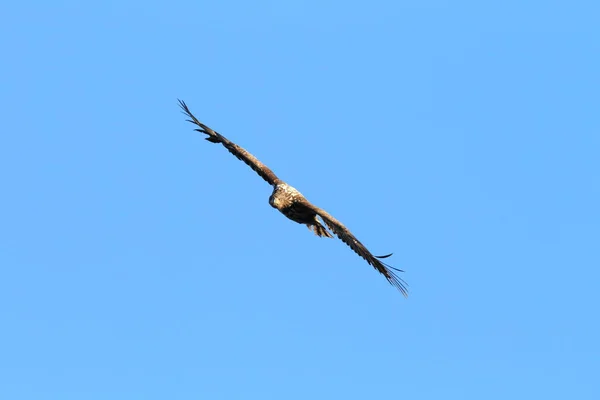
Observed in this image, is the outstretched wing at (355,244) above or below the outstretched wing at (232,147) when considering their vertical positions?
below

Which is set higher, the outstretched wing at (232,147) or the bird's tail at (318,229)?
the outstretched wing at (232,147)

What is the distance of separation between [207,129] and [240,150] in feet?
3.77

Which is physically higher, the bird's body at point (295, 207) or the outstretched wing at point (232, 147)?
the outstretched wing at point (232, 147)

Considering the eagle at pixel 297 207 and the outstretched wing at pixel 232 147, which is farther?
the outstretched wing at pixel 232 147

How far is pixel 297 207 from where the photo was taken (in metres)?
26.3

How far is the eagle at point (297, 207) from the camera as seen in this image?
926 inches

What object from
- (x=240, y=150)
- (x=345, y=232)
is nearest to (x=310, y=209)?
(x=345, y=232)

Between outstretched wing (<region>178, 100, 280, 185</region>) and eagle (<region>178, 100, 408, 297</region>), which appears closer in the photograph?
eagle (<region>178, 100, 408, 297</region>)

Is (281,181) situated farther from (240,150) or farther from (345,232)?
(345,232)

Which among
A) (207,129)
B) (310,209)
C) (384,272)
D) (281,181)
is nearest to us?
(384,272)

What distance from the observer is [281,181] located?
27828mm

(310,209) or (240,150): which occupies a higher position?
(240,150)

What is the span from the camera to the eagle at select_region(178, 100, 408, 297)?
23531 millimetres

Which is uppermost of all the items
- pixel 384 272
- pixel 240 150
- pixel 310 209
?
pixel 240 150
